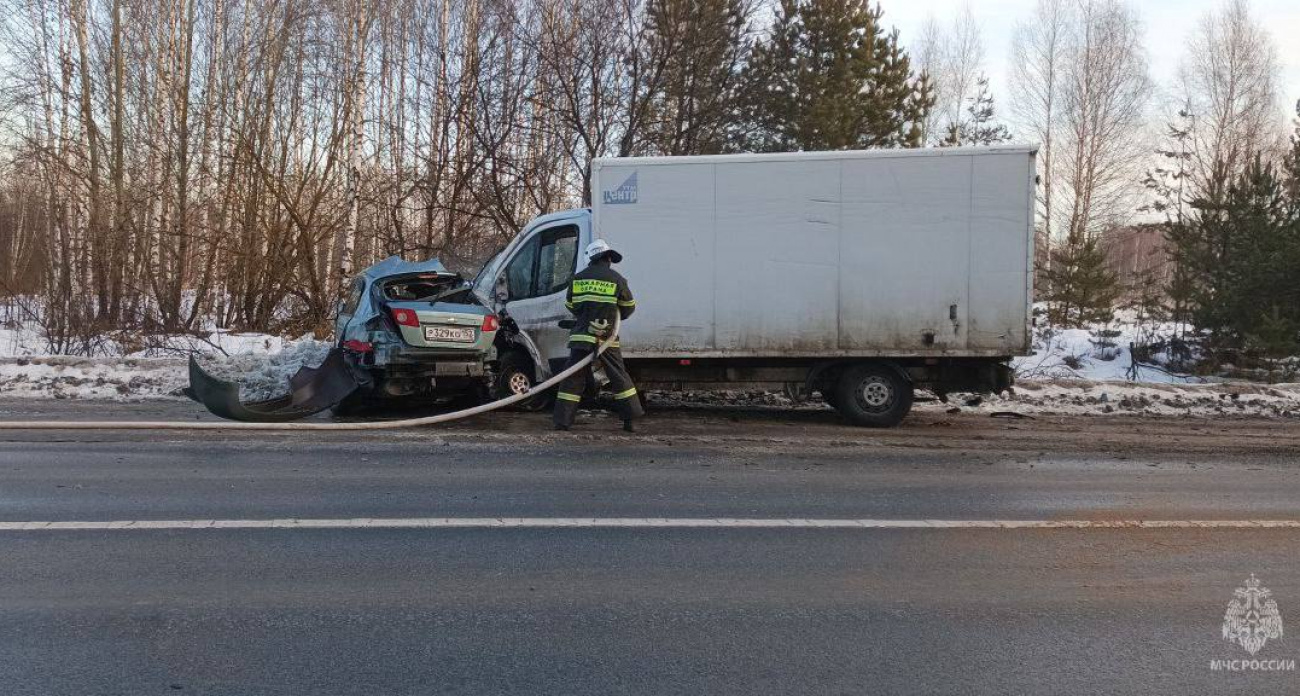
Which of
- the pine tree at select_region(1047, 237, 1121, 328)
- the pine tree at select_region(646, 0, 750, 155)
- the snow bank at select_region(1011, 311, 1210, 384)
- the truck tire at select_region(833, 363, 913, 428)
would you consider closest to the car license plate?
the truck tire at select_region(833, 363, 913, 428)

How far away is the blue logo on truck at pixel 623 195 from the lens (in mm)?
10141

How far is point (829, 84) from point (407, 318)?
16.8 m

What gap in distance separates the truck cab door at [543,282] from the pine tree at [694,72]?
30.9 ft

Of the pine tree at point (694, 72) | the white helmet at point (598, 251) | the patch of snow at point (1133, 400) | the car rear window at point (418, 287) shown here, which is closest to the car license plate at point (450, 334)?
the car rear window at point (418, 287)

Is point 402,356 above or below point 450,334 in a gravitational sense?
below

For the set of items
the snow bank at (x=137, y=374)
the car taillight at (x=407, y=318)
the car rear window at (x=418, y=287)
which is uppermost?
the car rear window at (x=418, y=287)

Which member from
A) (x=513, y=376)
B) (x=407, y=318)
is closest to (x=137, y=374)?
(x=407, y=318)

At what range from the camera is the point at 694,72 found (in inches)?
783

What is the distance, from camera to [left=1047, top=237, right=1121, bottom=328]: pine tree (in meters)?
25.4

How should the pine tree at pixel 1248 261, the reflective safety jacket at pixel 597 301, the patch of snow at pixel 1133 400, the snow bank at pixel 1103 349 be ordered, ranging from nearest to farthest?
the reflective safety jacket at pixel 597 301 → the patch of snow at pixel 1133 400 → the pine tree at pixel 1248 261 → the snow bank at pixel 1103 349

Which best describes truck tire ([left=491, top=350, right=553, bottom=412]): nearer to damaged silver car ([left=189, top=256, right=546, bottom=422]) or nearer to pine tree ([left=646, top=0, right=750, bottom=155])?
damaged silver car ([left=189, top=256, right=546, bottom=422])

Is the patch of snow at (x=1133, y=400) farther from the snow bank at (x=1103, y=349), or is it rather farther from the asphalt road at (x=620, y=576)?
the snow bank at (x=1103, y=349)

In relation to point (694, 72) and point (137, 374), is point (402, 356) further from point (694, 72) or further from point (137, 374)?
point (694, 72)

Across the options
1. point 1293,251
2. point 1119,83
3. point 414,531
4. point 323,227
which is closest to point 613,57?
point 323,227
